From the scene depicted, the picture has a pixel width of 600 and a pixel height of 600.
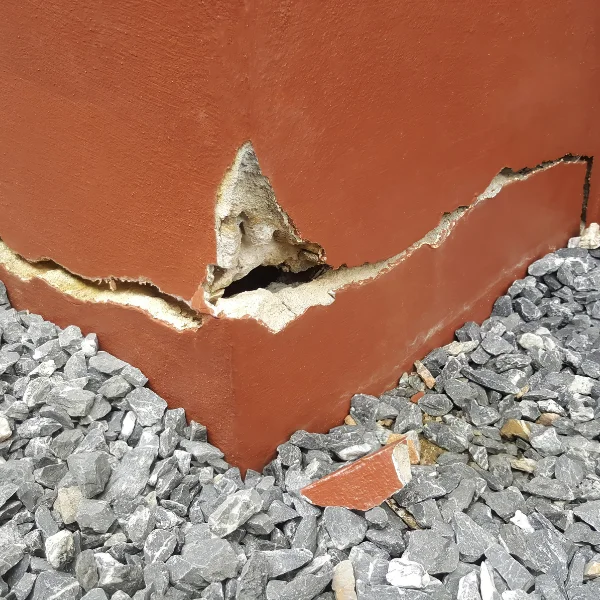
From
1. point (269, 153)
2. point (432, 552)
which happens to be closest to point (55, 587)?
point (432, 552)

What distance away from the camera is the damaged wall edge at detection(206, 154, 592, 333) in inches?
67.4

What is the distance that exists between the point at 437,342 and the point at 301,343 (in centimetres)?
74

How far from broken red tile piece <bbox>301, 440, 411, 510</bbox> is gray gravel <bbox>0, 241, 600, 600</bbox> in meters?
0.03

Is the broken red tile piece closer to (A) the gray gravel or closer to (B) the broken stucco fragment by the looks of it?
(A) the gray gravel

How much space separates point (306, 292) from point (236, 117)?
1.83 feet

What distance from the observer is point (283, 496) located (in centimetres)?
177

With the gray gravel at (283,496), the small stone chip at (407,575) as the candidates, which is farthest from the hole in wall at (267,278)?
the small stone chip at (407,575)

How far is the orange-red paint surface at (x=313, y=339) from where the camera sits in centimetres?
176

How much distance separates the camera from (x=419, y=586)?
5.10ft

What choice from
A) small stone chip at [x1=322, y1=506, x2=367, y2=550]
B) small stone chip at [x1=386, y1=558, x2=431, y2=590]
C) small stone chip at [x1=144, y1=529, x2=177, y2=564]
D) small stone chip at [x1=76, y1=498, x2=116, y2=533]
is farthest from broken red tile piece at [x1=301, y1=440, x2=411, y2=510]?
small stone chip at [x1=76, y1=498, x2=116, y2=533]

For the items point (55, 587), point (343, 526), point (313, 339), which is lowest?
point (55, 587)

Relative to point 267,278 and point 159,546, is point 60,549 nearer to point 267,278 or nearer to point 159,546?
point 159,546

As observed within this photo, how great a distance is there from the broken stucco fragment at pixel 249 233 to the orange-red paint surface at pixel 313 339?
0.13 meters

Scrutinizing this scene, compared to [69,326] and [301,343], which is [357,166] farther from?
[69,326]
